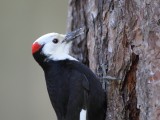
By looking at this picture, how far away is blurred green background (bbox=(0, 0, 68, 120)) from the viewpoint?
570 cm

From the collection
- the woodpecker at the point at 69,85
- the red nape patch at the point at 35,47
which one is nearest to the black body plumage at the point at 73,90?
the woodpecker at the point at 69,85

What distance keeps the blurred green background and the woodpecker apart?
143 centimetres

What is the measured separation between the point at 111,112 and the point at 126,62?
38 centimetres

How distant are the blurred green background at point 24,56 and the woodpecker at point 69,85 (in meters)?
1.43

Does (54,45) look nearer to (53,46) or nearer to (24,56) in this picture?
(53,46)

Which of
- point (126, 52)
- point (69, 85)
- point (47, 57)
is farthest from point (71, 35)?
point (126, 52)

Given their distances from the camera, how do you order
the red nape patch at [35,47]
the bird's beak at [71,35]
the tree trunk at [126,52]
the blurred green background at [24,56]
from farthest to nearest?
the blurred green background at [24,56] → the bird's beak at [71,35] → the red nape patch at [35,47] → the tree trunk at [126,52]

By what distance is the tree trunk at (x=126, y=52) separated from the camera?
367 centimetres

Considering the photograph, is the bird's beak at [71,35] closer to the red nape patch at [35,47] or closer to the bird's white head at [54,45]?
the bird's white head at [54,45]

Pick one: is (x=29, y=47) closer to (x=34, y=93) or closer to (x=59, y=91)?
(x=34, y=93)

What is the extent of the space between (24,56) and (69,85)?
193cm

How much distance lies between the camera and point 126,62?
389 cm

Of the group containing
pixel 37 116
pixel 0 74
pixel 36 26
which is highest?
pixel 36 26

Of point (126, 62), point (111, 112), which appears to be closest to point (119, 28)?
point (126, 62)
